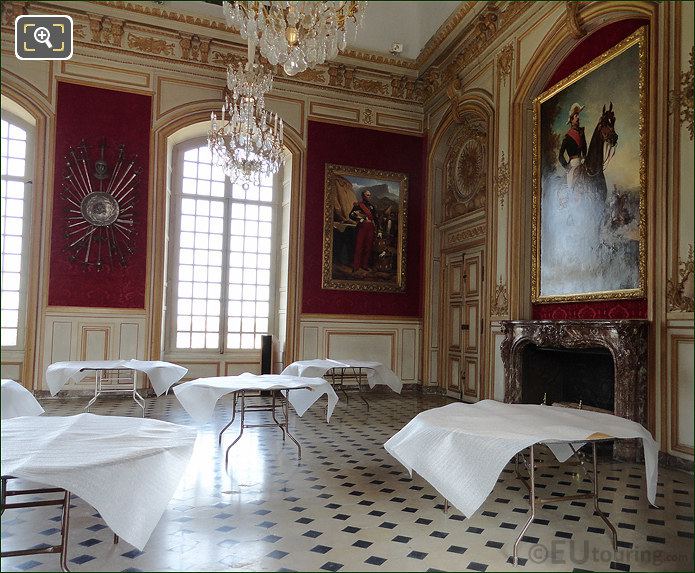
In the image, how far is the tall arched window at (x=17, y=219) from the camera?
8.50m

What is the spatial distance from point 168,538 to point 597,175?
5.69 meters

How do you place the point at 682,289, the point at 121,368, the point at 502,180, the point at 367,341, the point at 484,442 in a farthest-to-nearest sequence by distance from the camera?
the point at 367,341 < the point at 502,180 < the point at 121,368 < the point at 682,289 < the point at 484,442

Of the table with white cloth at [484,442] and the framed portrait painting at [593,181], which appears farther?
the framed portrait painting at [593,181]

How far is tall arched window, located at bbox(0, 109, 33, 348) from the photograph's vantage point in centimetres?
850

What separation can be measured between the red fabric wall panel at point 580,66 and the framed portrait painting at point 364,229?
3420mm

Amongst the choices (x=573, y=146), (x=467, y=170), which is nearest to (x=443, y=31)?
(x=467, y=170)

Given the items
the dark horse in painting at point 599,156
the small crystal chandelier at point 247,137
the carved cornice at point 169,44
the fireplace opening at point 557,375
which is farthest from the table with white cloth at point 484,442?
the carved cornice at point 169,44

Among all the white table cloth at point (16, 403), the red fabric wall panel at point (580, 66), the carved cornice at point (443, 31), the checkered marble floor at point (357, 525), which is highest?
the carved cornice at point (443, 31)

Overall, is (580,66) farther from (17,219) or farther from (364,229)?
(17,219)

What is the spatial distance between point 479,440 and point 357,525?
103 centimetres

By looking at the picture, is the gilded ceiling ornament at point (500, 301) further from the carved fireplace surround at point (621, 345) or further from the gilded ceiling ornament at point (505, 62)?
the gilded ceiling ornament at point (505, 62)

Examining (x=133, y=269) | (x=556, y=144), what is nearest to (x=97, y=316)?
(x=133, y=269)

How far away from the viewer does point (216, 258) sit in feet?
34.0

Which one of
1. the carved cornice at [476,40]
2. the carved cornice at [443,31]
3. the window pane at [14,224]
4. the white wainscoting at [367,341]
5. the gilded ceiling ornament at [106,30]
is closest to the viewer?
the carved cornice at [476,40]
